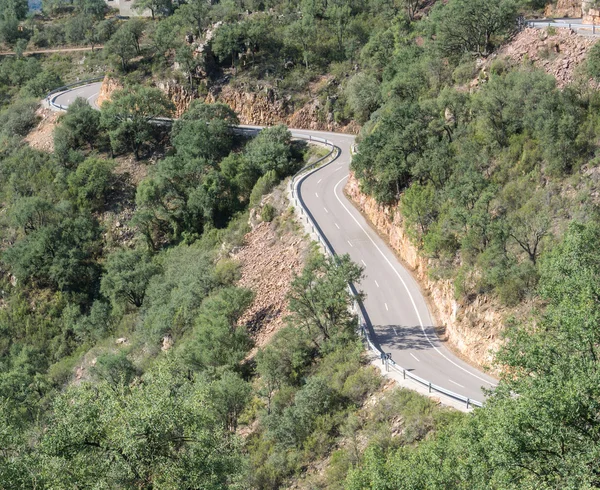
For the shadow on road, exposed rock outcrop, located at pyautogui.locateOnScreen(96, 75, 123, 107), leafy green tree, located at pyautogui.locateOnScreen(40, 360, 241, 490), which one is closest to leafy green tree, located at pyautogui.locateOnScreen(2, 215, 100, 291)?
exposed rock outcrop, located at pyautogui.locateOnScreen(96, 75, 123, 107)

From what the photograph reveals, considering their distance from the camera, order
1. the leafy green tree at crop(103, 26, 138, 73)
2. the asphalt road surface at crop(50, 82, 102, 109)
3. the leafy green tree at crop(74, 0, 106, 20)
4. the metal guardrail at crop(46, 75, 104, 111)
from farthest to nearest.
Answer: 1. the leafy green tree at crop(74, 0, 106, 20)
2. the asphalt road surface at crop(50, 82, 102, 109)
3. the metal guardrail at crop(46, 75, 104, 111)
4. the leafy green tree at crop(103, 26, 138, 73)

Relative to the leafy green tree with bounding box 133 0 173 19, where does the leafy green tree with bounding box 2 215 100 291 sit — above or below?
below

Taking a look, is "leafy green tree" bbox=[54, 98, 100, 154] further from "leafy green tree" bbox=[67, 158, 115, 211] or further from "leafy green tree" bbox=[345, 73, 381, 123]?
"leafy green tree" bbox=[345, 73, 381, 123]

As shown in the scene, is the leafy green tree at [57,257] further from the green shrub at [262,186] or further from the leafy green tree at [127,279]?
the green shrub at [262,186]

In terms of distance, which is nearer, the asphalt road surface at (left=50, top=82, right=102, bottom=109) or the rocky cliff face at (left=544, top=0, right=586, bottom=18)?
the rocky cliff face at (left=544, top=0, right=586, bottom=18)

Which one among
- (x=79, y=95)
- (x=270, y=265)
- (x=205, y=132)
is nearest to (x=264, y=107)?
(x=205, y=132)

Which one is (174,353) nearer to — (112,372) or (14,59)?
(112,372)
